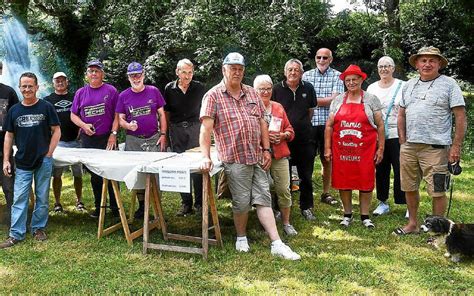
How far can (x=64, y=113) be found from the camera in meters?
5.11

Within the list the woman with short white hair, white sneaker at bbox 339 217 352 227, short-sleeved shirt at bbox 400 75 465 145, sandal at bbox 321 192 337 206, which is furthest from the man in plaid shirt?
short-sleeved shirt at bbox 400 75 465 145

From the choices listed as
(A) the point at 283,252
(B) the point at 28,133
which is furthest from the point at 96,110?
(A) the point at 283,252

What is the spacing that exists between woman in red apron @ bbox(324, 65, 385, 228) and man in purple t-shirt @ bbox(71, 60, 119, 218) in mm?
2281

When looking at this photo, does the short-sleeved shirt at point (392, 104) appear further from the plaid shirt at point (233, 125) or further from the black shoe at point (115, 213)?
the black shoe at point (115, 213)

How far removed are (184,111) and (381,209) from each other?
8.08 ft

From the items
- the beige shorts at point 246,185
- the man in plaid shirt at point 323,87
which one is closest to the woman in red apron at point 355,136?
the man in plaid shirt at point 323,87

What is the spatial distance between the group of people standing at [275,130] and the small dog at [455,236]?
0.42 meters

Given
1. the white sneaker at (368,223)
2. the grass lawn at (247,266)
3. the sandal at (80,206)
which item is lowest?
the grass lawn at (247,266)

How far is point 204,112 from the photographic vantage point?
144 inches

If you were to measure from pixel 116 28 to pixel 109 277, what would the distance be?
706 cm

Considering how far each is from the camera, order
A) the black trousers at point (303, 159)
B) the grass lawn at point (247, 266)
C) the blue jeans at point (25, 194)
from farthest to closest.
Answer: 1. the black trousers at point (303, 159)
2. the blue jeans at point (25, 194)
3. the grass lawn at point (247, 266)

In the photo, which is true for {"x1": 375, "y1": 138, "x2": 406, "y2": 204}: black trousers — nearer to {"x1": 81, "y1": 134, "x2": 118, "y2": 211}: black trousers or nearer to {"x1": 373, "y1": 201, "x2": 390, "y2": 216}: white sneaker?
{"x1": 373, "y1": 201, "x2": 390, "y2": 216}: white sneaker

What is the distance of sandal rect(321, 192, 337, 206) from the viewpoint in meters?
5.50

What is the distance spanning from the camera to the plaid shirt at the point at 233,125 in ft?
12.0
